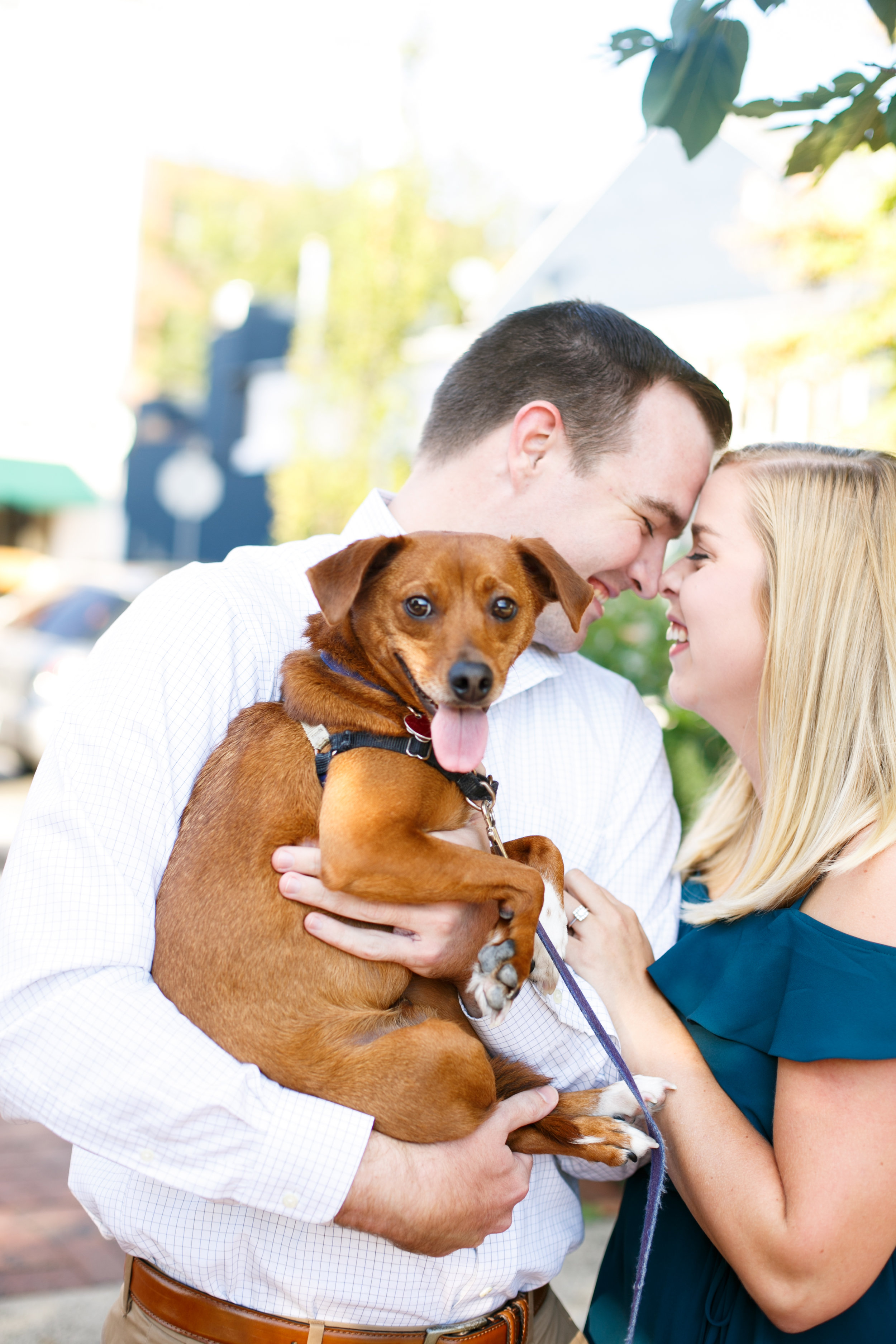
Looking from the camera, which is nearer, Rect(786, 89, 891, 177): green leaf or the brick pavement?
Rect(786, 89, 891, 177): green leaf

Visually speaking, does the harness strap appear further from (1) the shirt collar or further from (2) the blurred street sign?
(2) the blurred street sign

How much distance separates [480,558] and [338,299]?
2230 centimetres

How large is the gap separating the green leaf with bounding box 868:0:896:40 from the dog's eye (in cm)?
159

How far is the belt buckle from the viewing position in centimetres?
215

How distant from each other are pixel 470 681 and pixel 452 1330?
52.3 inches

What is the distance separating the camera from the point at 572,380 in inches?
116

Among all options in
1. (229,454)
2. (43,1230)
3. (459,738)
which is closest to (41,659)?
(43,1230)

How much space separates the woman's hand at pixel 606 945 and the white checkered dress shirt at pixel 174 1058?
3.8 inches

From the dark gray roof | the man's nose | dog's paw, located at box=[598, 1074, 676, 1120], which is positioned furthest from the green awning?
dog's paw, located at box=[598, 1074, 676, 1120]

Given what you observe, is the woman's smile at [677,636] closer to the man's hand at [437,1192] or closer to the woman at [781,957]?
the woman at [781,957]

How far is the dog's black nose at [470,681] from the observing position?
2.44 meters

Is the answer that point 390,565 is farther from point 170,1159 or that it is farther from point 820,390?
point 820,390

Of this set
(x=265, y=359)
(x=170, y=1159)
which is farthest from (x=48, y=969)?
(x=265, y=359)

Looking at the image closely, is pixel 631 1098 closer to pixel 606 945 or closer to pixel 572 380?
pixel 606 945
